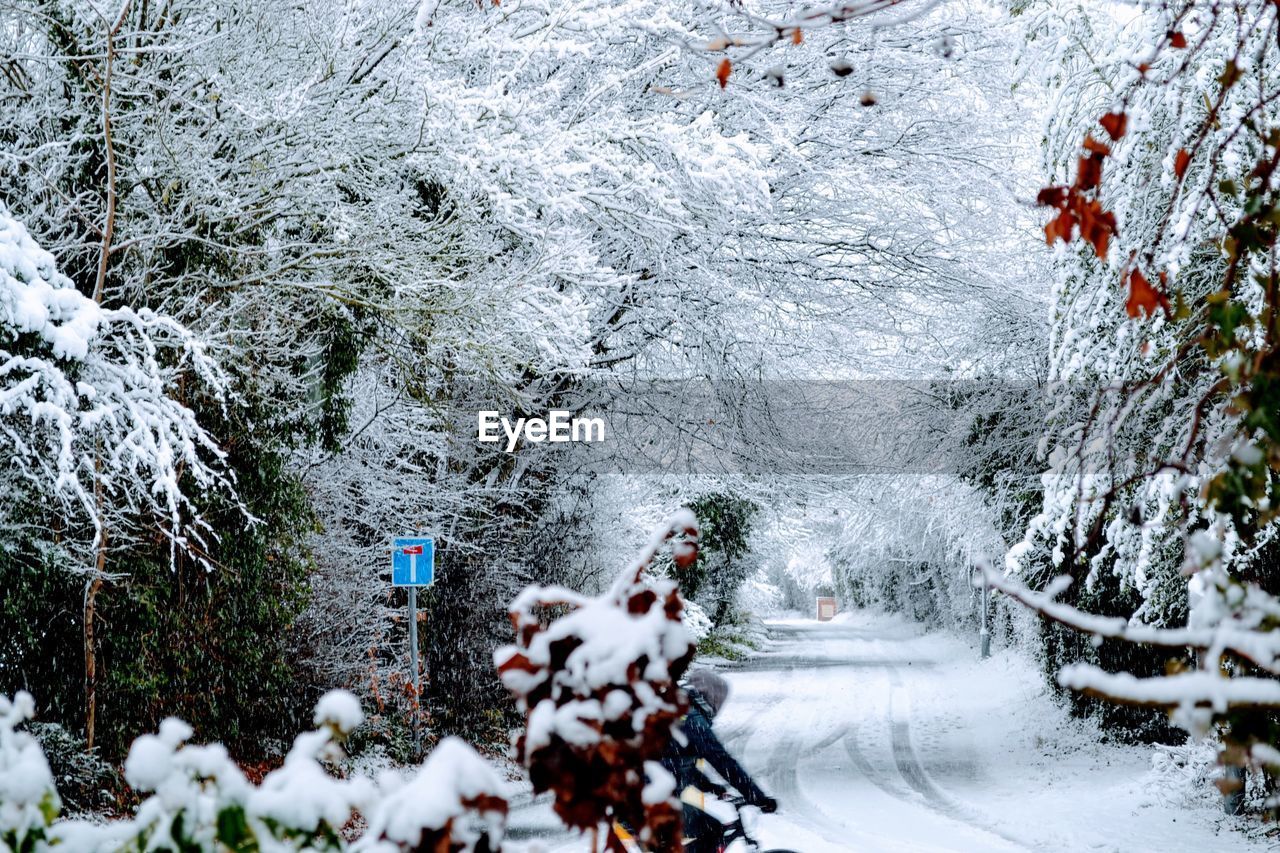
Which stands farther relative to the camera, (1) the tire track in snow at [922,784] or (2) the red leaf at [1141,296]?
(1) the tire track in snow at [922,784]

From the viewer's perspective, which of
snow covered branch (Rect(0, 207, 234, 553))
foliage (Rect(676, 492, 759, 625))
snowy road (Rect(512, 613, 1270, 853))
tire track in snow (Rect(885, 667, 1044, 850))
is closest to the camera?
snow covered branch (Rect(0, 207, 234, 553))

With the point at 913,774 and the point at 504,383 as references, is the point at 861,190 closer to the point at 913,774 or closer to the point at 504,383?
the point at 504,383

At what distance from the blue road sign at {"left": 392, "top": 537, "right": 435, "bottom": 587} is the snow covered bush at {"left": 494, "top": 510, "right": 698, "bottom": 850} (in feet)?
31.8

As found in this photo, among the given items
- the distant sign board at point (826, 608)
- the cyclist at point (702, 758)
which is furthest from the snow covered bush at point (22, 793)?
the distant sign board at point (826, 608)

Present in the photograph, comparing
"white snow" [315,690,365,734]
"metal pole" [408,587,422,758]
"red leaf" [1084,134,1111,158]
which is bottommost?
"metal pole" [408,587,422,758]

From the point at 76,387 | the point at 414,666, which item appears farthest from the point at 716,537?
the point at 76,387

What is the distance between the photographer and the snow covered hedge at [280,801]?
6.07ft

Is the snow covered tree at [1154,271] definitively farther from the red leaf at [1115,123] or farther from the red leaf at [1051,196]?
the red leaf at [1115,123]

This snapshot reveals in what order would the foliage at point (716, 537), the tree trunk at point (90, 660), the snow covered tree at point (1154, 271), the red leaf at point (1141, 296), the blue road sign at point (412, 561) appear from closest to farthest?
the red leaf at point (1141, 296), the snow covered tree at point (1154, 271), the tree trunk at point (90, 660), the blue road sign at point (412, 561), the foliage at point (716, 537)

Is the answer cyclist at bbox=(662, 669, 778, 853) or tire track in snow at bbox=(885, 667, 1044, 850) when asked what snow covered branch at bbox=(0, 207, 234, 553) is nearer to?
cyclist at bbox=(662, 669, 778, 853)

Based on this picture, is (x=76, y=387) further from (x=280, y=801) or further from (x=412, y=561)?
(x=412, y=561)

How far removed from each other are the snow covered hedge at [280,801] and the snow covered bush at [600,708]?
127mm

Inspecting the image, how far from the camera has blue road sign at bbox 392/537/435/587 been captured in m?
11.6

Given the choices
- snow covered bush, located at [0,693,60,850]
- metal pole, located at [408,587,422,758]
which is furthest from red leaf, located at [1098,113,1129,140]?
metal pole, located at [408,587,422,758]
